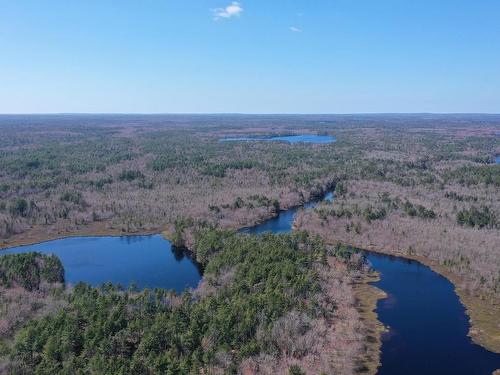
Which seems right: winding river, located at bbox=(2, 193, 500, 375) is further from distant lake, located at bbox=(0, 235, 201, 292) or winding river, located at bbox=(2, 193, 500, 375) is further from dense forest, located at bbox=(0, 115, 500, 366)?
dense forest, located at bbox=(0, 115, 500, 366)

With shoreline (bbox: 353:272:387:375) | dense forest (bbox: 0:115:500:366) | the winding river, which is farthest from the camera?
the winding river

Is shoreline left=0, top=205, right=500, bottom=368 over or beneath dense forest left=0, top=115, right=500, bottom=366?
beneath

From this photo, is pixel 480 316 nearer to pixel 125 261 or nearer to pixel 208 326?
pixel 208 326

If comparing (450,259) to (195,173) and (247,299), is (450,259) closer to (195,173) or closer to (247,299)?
(247,299)

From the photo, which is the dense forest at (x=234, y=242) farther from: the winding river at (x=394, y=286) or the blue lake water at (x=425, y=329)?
the winding river at (x=394, y=286)

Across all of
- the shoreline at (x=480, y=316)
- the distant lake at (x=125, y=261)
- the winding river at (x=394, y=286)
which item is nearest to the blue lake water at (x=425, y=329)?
the winding river at (x=394, y=286)

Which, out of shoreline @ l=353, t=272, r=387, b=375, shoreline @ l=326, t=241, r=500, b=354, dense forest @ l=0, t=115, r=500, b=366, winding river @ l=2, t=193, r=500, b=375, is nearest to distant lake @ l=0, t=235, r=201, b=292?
winding river @ l=2, t=193, r=500, b=375
